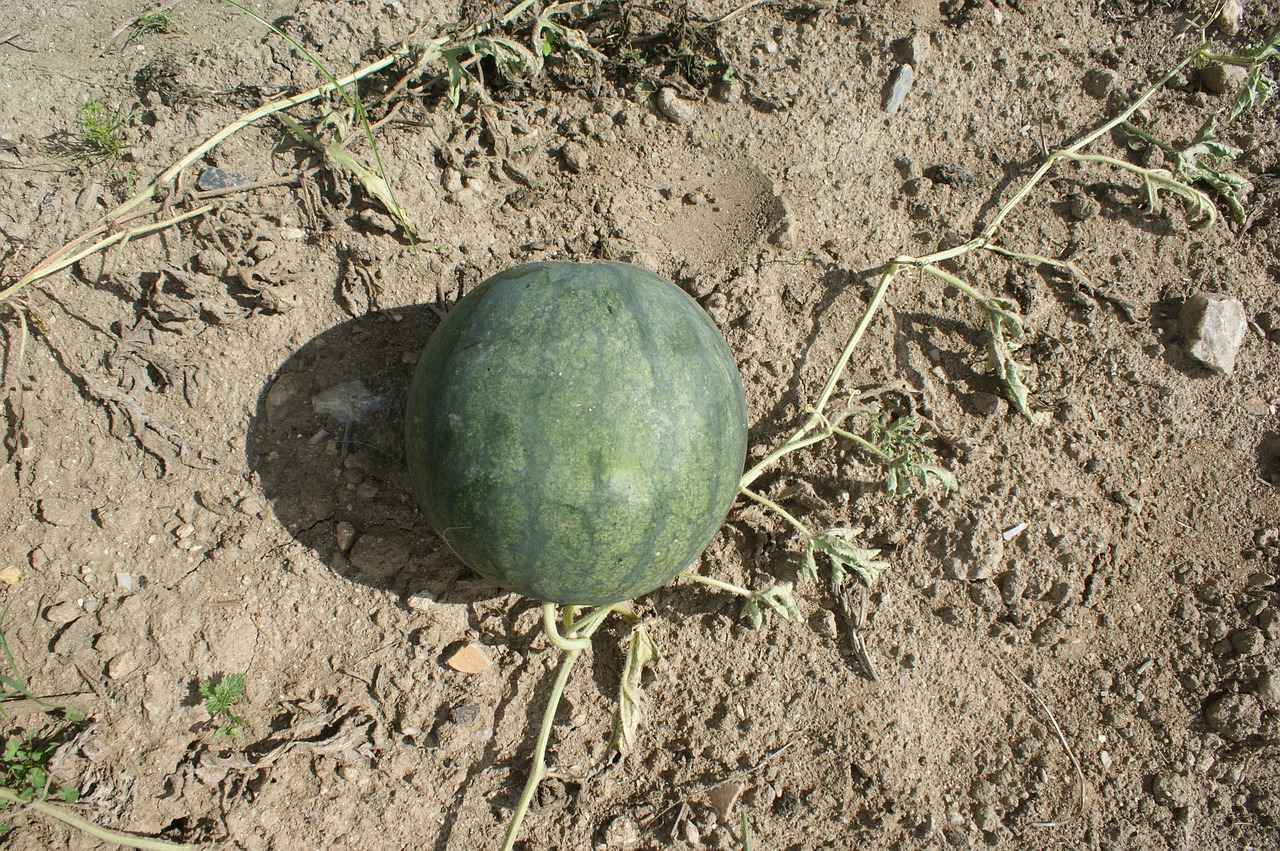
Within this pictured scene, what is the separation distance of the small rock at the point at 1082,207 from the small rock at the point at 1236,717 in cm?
189

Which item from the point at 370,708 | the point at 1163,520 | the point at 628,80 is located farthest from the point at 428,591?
the point at 1163,520

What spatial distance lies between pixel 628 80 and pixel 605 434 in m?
1.89

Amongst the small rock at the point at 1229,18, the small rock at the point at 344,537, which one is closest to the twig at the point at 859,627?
the small rock at the point at 344,537

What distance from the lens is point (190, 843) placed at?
2.60 m

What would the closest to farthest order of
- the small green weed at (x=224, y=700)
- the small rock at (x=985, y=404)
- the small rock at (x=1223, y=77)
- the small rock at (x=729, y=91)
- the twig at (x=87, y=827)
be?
1. the twig at (x=87, y=827)
2. the small green weed at (x=224, y=700)
3. the small rock at (x=985, y=404)
4. the small rock at (x=729, y=91)
5. the small rock at (x=1223, y=77)

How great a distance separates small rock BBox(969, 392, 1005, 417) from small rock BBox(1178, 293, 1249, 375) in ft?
2.67

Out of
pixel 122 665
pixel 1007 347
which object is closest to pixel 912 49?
pixel 1007 347

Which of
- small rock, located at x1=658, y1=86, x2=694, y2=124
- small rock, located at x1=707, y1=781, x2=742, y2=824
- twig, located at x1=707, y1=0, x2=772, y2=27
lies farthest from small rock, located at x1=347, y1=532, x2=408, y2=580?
twig, located at x1=707, y1=0, x2=772, y2=27

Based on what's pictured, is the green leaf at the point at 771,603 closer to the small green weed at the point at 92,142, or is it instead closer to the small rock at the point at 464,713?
the small rock at the point at 464,713

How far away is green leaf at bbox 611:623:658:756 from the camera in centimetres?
273

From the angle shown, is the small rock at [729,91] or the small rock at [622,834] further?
the small rock at [729,91]

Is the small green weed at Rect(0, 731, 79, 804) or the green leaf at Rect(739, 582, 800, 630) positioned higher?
the green leaf at Rect(739, 582, 800, 630)

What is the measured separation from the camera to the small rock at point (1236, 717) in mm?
2791

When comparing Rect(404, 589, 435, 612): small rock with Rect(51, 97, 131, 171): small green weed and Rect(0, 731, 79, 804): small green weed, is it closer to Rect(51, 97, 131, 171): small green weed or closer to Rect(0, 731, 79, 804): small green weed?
Rect(0, 731, 79, 804): small green weed
